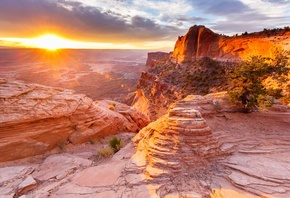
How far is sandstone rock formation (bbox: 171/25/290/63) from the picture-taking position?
93.8 feet

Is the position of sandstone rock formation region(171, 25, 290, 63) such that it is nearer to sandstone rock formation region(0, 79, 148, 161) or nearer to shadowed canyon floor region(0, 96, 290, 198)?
shadowed canyon floor region(0, 96, 290, 198)

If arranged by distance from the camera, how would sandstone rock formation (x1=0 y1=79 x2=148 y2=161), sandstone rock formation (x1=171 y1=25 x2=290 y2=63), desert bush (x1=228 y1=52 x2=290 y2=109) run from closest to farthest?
sandstone rock formation (x1=0 y1=79 x2=148 y2=161) → desert bush (x1=228 y1=52 x2=290 y2=109) → sandstone rock formation (x1=171 y1=25 x2=290 y2=63)

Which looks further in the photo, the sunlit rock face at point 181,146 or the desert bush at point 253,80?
the desert bush at point 253,80

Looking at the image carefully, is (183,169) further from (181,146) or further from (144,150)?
(144,150)

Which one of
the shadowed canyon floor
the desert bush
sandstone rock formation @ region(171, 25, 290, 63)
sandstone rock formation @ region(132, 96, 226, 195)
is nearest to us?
the shadowed canyon floor

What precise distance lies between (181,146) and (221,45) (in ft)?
130

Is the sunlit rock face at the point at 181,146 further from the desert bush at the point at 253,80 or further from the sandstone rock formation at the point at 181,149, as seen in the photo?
the desert bush at the point at 253,80

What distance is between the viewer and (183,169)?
624 centimetres

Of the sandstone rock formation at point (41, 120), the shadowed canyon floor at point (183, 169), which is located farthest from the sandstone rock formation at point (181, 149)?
the sandstone rock formation at point (41, 120)

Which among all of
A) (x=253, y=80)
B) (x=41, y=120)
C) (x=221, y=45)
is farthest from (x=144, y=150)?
(x=221, y=45)

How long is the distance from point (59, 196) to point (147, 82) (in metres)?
38.0

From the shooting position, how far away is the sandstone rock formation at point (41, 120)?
8726mm

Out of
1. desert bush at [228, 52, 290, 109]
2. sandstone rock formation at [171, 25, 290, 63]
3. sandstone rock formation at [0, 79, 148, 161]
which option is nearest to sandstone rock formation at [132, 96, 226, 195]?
desert bush at [228, 52, 290, 109]

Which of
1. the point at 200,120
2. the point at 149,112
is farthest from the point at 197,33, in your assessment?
the point at 200,120
